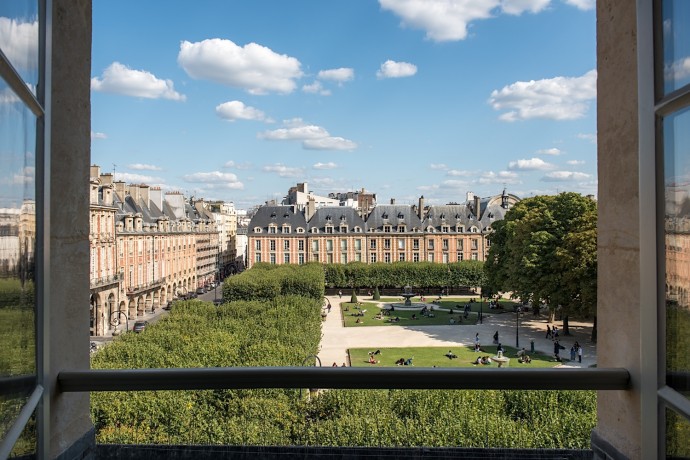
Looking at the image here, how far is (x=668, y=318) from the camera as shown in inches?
73.9

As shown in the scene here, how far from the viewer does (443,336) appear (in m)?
30.4

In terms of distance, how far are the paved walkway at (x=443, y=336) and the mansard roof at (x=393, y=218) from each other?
945 inches

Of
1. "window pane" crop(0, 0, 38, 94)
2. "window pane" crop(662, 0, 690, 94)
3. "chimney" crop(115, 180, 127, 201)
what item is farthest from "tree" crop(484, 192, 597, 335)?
"chimney" crop(115, 180, 127, 201)

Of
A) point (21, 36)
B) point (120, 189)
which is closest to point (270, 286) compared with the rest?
point (120, 189)

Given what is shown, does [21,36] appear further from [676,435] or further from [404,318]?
[404,318]

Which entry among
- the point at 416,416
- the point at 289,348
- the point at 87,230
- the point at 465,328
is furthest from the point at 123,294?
the point at 87,230

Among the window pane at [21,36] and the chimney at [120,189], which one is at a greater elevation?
the chimney at [120,189]

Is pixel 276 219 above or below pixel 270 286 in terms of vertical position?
above

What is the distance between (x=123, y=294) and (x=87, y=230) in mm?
39259

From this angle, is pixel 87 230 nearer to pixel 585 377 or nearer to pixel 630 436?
pixel 585 377

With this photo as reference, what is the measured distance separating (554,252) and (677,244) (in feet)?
98.0

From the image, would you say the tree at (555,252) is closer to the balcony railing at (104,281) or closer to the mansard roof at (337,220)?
the balcony railing at (104,281)

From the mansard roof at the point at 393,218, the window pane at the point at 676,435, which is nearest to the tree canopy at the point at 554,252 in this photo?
the mansard roof at the point at 393,218

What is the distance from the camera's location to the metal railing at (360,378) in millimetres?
2152
